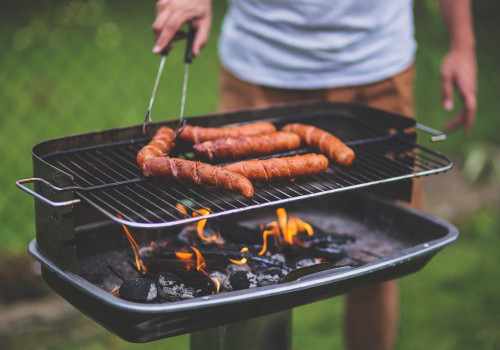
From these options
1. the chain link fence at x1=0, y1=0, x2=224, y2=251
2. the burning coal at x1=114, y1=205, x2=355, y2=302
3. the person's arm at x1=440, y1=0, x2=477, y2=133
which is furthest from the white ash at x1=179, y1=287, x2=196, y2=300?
the chain link fence at x1=0, y1=0, x2=224, y2=251

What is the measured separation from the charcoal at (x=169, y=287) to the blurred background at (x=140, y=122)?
2010mm

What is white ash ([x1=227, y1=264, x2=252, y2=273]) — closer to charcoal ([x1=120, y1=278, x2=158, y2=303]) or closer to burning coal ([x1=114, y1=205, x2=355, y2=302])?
burning coal ([x1=114, y1=205, x2=355, y2=302])

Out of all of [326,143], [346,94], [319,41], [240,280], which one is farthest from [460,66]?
[240,280]

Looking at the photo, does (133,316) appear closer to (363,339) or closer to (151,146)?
(151,146)

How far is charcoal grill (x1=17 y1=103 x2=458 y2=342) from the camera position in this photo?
180cm

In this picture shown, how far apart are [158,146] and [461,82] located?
168 centimetres

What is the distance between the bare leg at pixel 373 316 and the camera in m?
A: 3.16

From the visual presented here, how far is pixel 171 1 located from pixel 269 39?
670mm

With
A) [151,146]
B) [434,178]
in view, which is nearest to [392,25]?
[151,146]

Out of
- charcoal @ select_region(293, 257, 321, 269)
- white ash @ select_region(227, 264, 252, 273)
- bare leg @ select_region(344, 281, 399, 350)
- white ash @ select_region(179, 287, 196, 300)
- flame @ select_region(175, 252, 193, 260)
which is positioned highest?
flame @ select_region(175, 252, 193, 260)

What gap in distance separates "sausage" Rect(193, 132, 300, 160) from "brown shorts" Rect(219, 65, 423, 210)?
65 centimetres

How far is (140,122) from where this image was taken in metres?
6.75

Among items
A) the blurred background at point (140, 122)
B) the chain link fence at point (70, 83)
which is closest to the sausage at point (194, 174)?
the blurred background at point (140, 122)

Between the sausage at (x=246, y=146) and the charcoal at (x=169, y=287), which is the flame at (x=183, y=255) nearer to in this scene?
the charcoal at (x=169, y=287)
